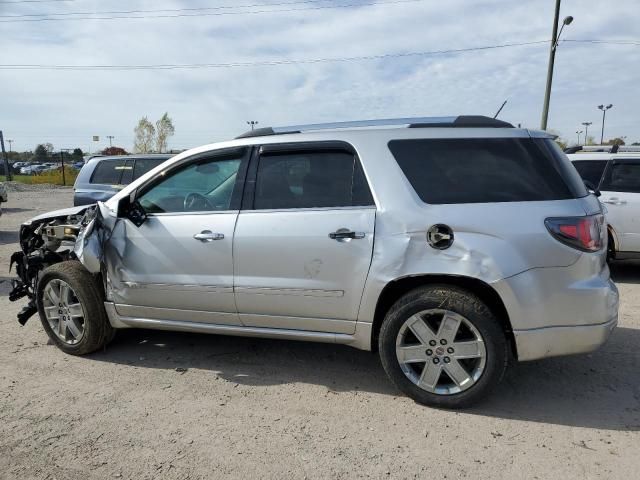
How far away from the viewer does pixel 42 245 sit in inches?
199

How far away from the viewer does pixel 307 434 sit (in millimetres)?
3146

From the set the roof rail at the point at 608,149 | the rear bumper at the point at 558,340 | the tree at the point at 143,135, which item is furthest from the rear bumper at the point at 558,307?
the tree at the point at 143,135

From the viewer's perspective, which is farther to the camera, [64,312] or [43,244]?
[43,244]

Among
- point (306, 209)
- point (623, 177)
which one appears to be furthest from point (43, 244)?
point (623, 177)

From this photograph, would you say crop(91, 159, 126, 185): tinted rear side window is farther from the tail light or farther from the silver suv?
the tail light

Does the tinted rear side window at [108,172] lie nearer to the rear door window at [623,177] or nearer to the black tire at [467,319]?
the black tire at [467,319]

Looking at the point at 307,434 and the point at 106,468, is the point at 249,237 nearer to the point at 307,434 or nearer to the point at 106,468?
the point at 307,434

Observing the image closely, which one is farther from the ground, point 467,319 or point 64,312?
point 467,319

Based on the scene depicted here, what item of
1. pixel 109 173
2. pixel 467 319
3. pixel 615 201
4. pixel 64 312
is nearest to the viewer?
pixel 467 319

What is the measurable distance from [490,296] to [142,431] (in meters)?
2.35

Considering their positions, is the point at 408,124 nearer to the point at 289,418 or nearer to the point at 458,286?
the point at 458,286

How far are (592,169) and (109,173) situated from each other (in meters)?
8.31

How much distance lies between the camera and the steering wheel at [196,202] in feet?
13.2

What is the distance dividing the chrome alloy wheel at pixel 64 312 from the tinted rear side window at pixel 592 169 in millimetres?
6581
